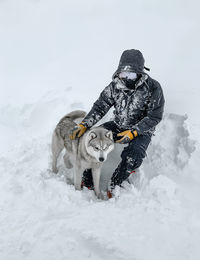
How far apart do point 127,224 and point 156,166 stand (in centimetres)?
113

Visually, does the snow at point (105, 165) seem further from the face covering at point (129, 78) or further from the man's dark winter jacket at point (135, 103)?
the face covering at point (129, 78)

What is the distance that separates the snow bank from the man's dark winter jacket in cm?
63

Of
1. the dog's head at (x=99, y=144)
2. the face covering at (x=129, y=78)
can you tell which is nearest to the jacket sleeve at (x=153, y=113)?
the face covering at (x=129, y=78)

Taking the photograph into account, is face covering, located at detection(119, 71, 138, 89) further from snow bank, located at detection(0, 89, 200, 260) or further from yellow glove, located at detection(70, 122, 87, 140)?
snow bank, located at detection(0, 89, 200, 260)

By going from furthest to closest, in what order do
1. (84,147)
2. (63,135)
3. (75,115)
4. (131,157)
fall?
(75,115)
(63,135)
(84,147)
(131,157)

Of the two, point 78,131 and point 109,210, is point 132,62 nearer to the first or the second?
point 78,131

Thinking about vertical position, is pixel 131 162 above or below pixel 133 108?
below

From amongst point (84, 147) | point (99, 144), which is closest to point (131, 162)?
point (99, 144)

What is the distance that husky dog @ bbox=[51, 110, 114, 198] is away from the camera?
273cm

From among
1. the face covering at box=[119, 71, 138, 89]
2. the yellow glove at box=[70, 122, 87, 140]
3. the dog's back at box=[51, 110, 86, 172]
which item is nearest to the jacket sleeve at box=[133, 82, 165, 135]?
the face covering at box=[119, 71, 138, 89]

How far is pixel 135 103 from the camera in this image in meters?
2.99

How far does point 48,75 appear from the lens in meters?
6.51

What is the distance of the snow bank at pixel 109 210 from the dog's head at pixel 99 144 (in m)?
0.60

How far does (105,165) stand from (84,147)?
98 cm
